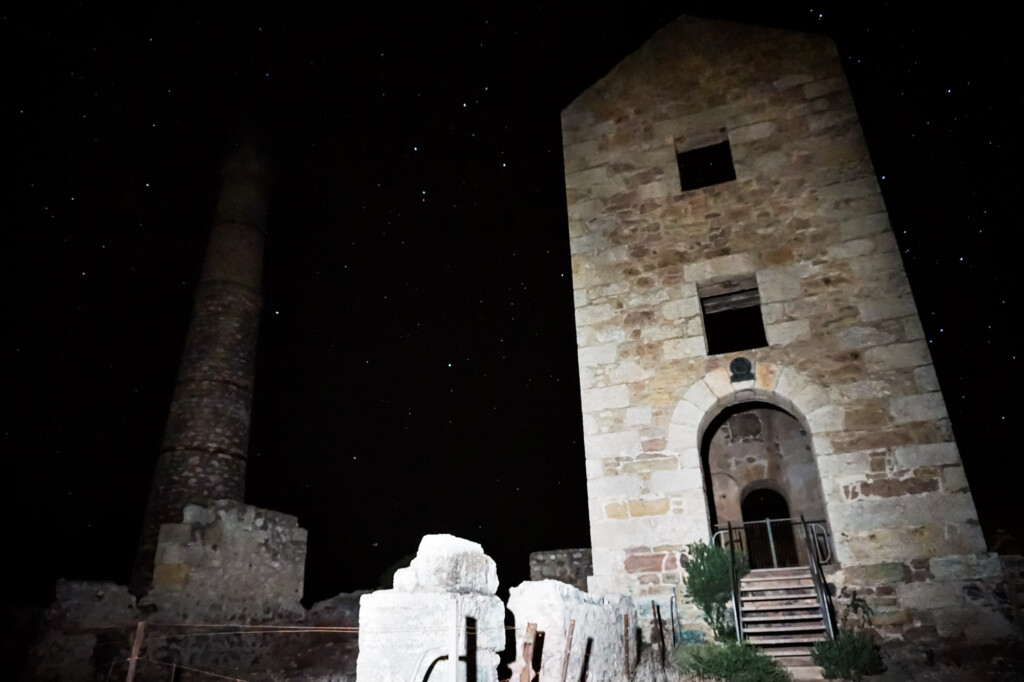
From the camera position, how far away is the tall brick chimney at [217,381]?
407 inches

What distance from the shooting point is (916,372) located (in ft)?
20.1

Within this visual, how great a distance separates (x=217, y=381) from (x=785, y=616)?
33.4 ft

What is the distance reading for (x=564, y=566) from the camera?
29.9 feet

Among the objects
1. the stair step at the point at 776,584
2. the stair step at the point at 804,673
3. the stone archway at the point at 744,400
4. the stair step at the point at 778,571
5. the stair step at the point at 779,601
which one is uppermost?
the stone archway at the point at 744,400

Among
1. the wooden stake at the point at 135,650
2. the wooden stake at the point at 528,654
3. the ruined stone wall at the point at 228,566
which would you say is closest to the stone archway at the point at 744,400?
the wooden stake at the point at 528,654

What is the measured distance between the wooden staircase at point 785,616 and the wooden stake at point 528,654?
119 inches

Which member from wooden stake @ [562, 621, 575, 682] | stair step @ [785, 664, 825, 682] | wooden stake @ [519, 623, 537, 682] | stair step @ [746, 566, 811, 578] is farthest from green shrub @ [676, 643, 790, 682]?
wooden stake @ [519, 623, 537, 682]

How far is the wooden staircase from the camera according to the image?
546 cm

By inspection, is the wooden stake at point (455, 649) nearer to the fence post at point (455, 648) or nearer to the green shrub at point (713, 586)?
the fence post at point (455, 648)

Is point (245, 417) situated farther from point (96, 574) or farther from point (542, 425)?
point (542, 425)

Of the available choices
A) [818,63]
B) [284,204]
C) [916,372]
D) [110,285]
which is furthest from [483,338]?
→ [916,372]

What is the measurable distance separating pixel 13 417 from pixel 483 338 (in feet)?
36.0

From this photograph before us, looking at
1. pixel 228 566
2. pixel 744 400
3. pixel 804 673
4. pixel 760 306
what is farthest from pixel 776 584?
pixel 228 566

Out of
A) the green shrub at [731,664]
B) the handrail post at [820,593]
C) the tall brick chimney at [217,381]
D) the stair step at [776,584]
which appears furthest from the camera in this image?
the tall brick chimney at [217,381]
